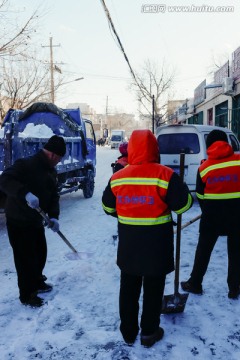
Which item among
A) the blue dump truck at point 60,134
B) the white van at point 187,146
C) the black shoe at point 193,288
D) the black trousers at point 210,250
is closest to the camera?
the black trousers at point 210,250

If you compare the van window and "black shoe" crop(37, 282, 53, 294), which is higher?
the van window

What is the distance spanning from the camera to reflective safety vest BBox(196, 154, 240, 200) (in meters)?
3.71

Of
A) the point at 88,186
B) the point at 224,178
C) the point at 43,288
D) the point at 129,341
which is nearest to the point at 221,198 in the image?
the point at 224,178

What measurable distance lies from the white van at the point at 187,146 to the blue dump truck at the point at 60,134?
2.33 meters

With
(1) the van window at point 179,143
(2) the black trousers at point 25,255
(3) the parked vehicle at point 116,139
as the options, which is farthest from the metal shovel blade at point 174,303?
(3) the parked vehicle at point 116,139

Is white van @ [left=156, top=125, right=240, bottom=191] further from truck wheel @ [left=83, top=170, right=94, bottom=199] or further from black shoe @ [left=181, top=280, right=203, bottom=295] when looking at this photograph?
black shoe @ [left=181, top=280, right=203, bottom=295]

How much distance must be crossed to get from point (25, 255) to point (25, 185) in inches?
30.2

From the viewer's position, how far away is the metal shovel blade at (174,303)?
3.60 meters

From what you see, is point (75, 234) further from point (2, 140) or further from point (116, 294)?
point (116, 294)

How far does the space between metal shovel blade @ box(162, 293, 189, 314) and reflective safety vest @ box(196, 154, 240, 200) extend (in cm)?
113

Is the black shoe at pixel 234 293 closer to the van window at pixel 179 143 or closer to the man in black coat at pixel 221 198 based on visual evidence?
the man in black coat at pixel 221 198

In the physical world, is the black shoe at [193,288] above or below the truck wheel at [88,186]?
below

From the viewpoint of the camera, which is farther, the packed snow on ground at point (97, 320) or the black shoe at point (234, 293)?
the black shoe at point (234, 293)

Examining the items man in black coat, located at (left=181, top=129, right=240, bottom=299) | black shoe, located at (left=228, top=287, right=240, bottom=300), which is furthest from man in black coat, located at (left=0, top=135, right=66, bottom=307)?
black shoe, located at (left=228, top=287, right=240, bottom=300)
